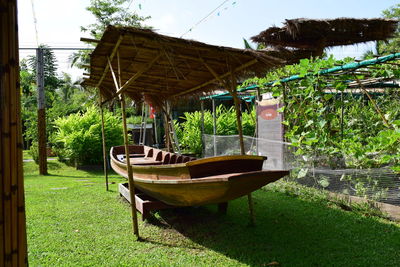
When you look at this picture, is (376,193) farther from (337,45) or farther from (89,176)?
(337,45)

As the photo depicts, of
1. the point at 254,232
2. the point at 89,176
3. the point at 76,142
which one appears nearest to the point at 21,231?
the point at 254,232

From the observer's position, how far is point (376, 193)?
487 cm

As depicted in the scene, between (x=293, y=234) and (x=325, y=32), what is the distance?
1097 cm

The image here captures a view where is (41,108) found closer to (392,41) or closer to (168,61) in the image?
(168,61)

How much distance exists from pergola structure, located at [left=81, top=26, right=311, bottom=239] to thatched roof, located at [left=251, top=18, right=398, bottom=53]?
23.7ft

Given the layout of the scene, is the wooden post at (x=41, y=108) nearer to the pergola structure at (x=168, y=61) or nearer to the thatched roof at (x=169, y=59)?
the pergola structure at (x=168, y=61)

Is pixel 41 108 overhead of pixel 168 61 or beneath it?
beneath

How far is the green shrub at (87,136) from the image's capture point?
11.4 meters

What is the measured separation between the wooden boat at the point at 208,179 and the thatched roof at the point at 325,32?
992 cm

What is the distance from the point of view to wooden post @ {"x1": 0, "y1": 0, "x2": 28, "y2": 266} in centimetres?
160

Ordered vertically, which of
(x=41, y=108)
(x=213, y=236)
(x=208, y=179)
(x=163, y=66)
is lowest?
(x=213, y=236)

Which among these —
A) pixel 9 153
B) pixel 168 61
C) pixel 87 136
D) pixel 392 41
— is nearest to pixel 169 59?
pixel 168 61

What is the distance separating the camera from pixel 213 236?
438 cm

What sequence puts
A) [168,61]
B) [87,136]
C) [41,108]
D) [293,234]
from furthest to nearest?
1. [87,136]
2. [41,108]
3. [168,61]
4. [293,234]
